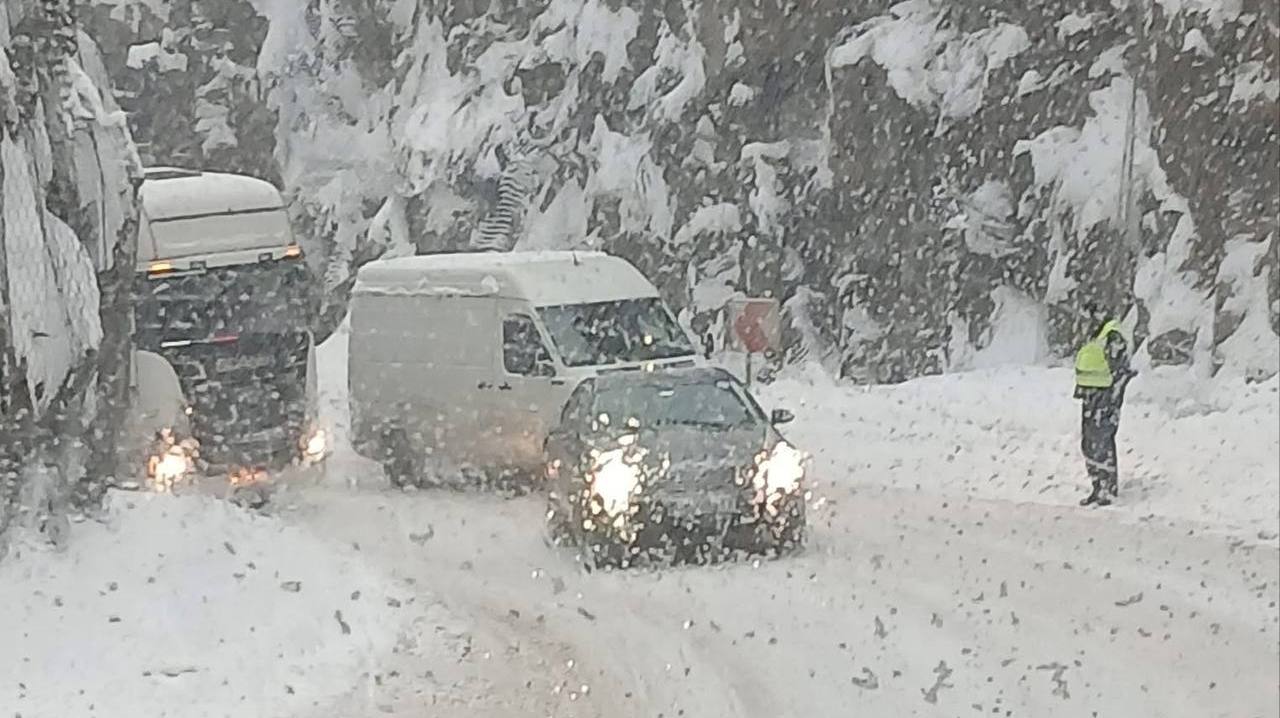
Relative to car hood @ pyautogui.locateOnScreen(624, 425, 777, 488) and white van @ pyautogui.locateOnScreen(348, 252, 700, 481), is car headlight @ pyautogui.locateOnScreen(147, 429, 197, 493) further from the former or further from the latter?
car hood @ pyautogui.locateOnScreen(624, 425, 777, 488)

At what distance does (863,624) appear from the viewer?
9977 millimetres

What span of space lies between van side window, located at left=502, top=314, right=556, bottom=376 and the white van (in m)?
0.01

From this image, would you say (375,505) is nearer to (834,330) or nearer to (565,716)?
(565,716)

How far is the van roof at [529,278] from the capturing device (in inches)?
639

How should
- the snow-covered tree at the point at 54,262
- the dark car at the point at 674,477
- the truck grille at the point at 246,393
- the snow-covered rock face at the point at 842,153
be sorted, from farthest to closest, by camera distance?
the snow-covered rock face at the point at 842,153 < the truck grille at the point at 246,393 < the dark car at the point at 674,477 < the snow-covered tree at the point at 54,262

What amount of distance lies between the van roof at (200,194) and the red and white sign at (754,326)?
7.19 m

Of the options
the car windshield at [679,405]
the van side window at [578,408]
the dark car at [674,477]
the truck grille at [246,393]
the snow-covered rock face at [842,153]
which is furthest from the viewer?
the snow-covered rock face at [842,153]

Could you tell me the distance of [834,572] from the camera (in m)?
11.7

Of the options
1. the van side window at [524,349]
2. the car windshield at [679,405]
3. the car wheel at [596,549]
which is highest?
the car windshield at [679,405]

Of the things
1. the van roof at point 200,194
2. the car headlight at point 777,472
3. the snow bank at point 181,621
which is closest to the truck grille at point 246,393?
the van roof at point 200,194

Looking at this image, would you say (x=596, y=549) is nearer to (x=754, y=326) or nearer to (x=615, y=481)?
(x=615, y=481)

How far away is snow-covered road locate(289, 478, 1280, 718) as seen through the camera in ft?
27.3

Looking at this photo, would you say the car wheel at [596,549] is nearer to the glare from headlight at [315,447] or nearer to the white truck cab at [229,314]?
the white truck cab at [229,314]

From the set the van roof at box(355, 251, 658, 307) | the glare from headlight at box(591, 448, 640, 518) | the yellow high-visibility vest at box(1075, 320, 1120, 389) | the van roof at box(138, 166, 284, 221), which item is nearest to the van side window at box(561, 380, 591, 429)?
the glare from headlight at box(591, 448, 640, 518)
